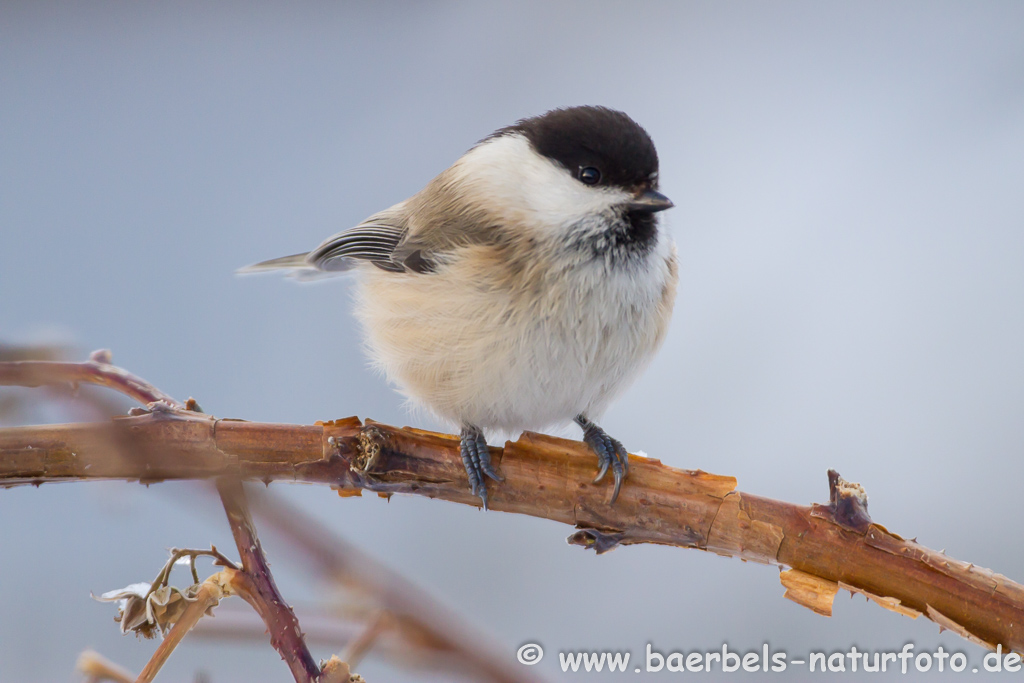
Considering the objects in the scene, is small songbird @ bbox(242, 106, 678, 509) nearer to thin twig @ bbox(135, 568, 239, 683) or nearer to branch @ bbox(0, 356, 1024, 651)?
branch @ bbox(0, 356, 1024, 651)

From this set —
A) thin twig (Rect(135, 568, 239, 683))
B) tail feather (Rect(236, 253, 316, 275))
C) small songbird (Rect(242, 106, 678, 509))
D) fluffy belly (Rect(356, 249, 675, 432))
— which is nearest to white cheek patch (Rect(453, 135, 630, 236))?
small songbird (Rect(242, 106, 678, 509))

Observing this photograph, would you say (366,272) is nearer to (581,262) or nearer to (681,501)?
(581,262)

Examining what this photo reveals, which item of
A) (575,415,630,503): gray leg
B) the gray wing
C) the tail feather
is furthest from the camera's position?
the tail feather

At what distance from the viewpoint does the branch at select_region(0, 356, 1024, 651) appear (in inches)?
31.9

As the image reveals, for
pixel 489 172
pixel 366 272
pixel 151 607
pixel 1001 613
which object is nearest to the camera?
pixel 151 607

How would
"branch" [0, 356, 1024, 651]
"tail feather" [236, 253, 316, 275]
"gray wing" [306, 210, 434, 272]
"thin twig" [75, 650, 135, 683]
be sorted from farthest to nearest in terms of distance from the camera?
"tail feather" [236, 253, 316, 275]
"gray wing" [306, 210, 434, 272]
"branch" [0, 356, 1024, 651]
"thin twig" [75, 650, 135, 683]

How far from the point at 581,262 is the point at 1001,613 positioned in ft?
2.08

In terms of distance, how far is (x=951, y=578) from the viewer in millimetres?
823

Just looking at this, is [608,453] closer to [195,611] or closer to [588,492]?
[588,492]

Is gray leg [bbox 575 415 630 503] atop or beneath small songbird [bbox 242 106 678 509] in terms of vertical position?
beneath

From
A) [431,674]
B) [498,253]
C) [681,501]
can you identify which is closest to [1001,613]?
[681,501]

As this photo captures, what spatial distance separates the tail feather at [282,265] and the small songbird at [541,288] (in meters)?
0.42

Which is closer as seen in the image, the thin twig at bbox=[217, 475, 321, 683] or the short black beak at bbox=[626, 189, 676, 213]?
the thin twig at bbox=[217, 475, 321, 683]

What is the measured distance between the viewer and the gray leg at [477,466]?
0.98m
